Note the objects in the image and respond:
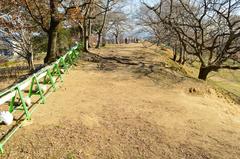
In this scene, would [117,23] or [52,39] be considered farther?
[117,23]

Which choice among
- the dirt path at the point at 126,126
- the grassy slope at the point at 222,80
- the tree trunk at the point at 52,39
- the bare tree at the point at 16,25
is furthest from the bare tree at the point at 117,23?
the dirt path at the point at 126,126

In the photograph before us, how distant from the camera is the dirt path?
6148 millimetres

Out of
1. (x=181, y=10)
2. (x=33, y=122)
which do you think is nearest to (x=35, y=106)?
(x=33, y=122)

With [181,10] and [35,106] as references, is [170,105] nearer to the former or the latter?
[35,106]

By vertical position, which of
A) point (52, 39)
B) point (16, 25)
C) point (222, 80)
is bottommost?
point (222, 80)

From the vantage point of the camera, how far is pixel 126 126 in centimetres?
748

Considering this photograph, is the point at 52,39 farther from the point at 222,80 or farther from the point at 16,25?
the point at 222,80

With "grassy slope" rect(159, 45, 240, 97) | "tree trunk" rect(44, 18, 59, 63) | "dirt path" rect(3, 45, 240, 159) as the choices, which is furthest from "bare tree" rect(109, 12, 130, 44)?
"dirt path" rect(3, 45, 240, 159)

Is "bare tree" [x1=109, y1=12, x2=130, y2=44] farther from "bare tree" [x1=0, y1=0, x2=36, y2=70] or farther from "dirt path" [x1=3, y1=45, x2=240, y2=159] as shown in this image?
"dirt path" [x1=3, y1=45, x2=240, y2=159]

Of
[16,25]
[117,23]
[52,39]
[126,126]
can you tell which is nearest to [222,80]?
[117,23]

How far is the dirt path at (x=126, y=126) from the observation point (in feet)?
20.2

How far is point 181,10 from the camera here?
19922 mm

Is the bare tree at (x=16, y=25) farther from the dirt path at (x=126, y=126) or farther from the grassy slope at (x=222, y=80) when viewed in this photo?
the grassy slope at (x=222, y=80)

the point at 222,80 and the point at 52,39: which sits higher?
the point at 52,39
